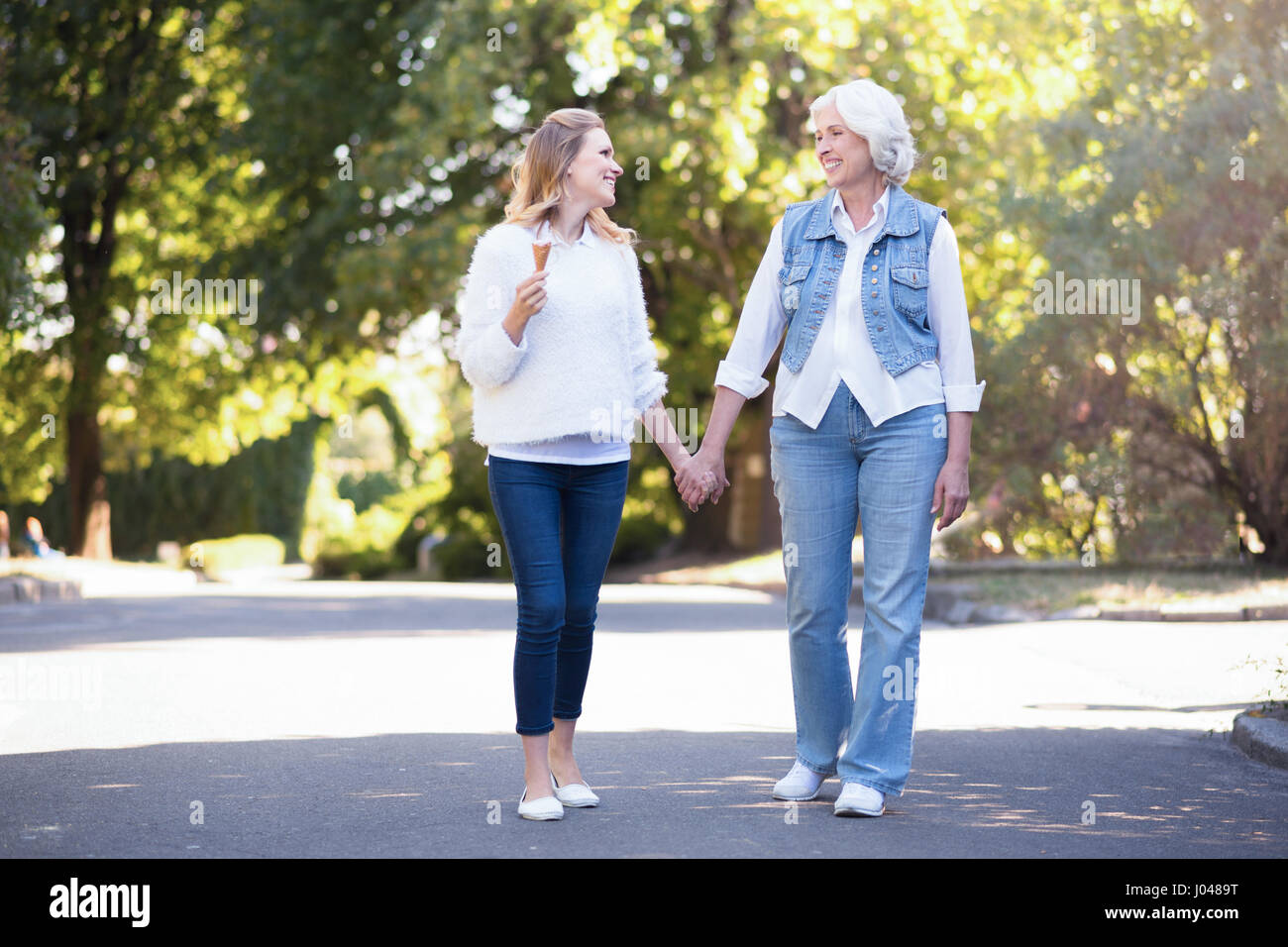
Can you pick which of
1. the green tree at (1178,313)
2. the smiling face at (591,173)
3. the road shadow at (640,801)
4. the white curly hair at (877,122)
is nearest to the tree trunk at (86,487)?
the green tree at (1178,313)

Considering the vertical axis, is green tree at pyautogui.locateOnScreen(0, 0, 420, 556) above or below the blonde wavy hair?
above

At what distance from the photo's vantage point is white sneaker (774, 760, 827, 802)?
5621mm

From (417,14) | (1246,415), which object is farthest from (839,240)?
(417,14)

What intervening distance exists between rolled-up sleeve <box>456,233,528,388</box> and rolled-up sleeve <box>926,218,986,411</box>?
4.29ft

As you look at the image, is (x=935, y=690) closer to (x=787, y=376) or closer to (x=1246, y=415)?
(x=787, y=376)

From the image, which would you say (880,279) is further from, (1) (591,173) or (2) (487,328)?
Result: (2) (487,328)

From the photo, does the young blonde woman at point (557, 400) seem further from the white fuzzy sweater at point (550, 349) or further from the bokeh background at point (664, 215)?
the bokeh background at point (664, 215)

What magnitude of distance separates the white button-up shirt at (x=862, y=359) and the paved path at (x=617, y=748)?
4.24 ft

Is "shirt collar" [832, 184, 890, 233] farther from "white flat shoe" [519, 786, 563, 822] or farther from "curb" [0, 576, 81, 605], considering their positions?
"curb" [0, 576, 81, 605]

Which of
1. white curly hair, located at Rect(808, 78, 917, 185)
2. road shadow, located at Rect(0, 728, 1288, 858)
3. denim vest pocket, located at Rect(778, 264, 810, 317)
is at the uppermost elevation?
white curly hair, located at Rect(808, 78, 917, 185)

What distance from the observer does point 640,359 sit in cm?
556

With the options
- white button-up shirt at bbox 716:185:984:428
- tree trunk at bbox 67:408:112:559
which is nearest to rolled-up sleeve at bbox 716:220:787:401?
white button-up shirt at bbox 716:185:984:428

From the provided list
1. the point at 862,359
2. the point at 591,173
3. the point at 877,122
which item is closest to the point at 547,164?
the point at 591,173

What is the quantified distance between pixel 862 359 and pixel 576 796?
1.65 metres
